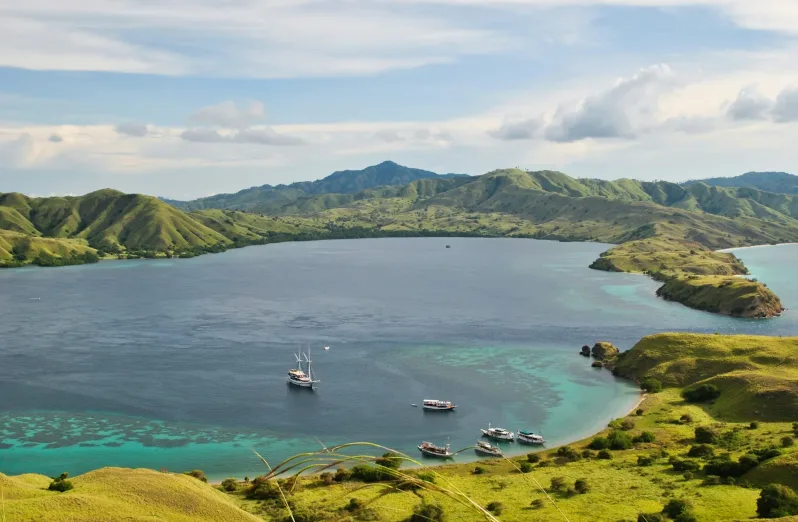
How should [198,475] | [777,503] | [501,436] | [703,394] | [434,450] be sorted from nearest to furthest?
[777,503] < [198,475] < [434,450] < [501,436] < [703,394]

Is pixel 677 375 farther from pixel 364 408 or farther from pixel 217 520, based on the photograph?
pixel 217 520

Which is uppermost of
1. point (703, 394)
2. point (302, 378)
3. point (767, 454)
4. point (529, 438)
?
point (767, 454)

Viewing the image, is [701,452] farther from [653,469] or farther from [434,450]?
[434,450]

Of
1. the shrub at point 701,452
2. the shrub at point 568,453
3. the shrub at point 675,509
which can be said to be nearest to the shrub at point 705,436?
the shrub at point 701,452

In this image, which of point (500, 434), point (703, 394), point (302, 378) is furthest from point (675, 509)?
point (302, 378)

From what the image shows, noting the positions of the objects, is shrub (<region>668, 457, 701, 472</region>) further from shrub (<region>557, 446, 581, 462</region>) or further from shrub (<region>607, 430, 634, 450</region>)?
shrub (<region>557, 446, 581, 462</region>)

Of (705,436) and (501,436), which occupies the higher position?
(705,436)

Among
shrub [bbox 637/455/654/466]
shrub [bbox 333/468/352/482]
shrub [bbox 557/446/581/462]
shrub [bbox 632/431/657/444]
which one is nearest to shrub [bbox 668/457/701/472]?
shrub [bbox 637/455/654/466]
